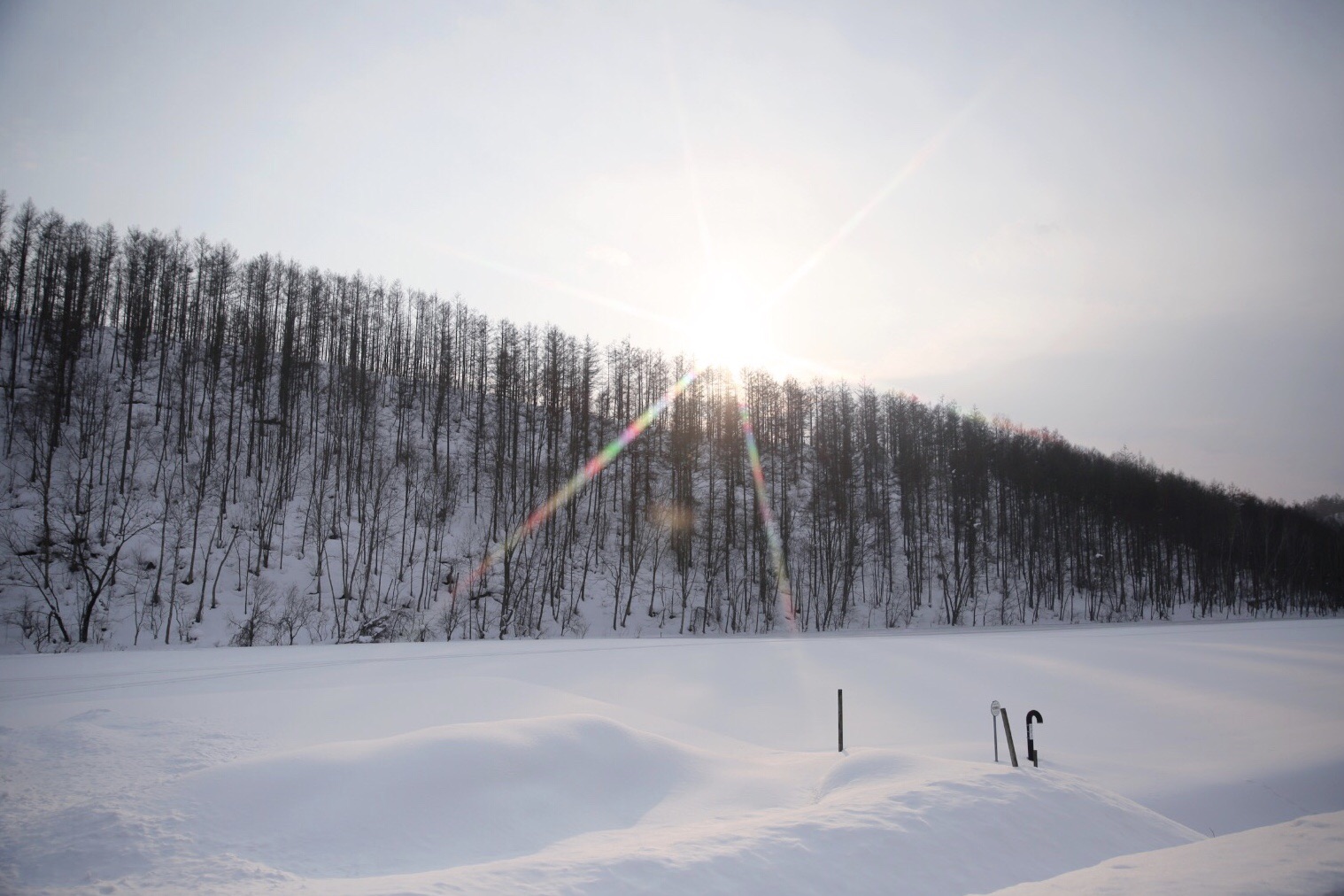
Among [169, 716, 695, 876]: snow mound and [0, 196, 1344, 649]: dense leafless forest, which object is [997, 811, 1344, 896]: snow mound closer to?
[169, 716, 695, 876]: snow mound

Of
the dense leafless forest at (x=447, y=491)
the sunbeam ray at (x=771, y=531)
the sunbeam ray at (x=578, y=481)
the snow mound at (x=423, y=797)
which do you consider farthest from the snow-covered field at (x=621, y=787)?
the sunbeam ray at (x=771, y=531)

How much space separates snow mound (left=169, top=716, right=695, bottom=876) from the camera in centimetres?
600

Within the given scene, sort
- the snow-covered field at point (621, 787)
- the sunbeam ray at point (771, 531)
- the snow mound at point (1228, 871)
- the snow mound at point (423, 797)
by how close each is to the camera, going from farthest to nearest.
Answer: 1. the sunbeam ray at point (771, 531)
2. the snow mound at point (423, 797)
3. the snow-covered field at point (621, 787)
4. the snow mound at point (1228, 871)

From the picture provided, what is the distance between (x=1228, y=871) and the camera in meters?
5.32

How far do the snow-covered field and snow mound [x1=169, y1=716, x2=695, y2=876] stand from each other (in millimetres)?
30

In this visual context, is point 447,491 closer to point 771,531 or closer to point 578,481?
point 578,481

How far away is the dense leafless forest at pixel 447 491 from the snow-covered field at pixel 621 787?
58.6ft

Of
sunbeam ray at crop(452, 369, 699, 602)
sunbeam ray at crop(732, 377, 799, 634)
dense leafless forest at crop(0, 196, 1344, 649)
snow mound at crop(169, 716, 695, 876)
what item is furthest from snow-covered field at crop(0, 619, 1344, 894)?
sunbeam ray at crop(732, 377, 799, 634)

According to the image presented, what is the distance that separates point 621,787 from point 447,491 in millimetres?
40191

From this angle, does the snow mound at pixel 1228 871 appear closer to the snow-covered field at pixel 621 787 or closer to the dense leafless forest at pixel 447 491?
the snow-covered field at pixel 621 787

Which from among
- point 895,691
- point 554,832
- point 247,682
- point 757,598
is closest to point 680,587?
point 757,598

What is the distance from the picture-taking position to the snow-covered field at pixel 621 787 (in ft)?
17.9

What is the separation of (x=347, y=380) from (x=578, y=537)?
78.4 feet

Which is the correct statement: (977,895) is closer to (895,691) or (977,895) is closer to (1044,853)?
(1044,853)
